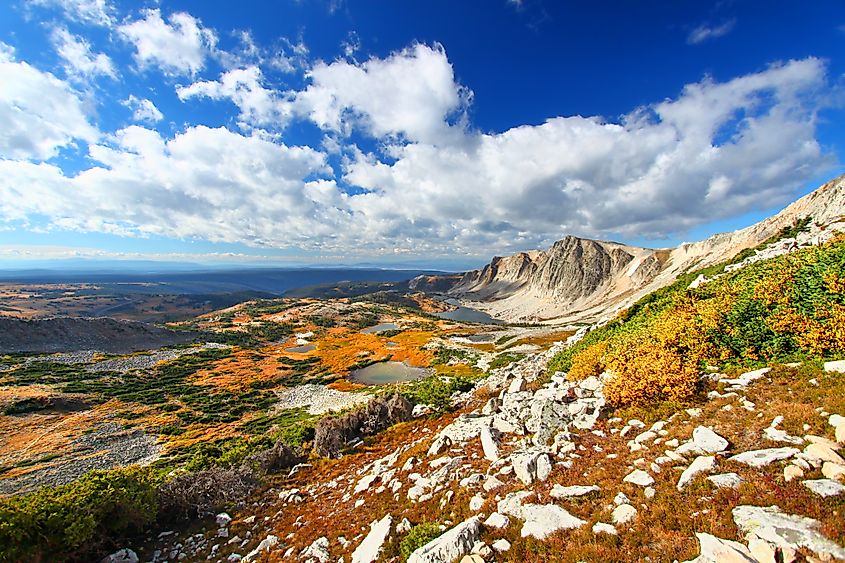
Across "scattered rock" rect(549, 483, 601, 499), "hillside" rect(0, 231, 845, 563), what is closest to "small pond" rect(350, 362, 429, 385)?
"hillside" rect(0, 231, 845, 563)

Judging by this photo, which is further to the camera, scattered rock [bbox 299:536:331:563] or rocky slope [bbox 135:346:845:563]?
scattered rock [bbox 299:536:331:563]

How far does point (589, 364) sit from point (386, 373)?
62.7 m

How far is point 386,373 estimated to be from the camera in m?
76.4

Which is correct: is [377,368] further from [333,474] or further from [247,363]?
[333,474]

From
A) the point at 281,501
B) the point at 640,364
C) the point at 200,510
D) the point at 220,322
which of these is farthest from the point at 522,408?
the point at 220,322

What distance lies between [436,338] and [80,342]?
10698 cm

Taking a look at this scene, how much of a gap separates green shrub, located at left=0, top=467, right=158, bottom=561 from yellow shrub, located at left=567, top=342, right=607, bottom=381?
20.3 m

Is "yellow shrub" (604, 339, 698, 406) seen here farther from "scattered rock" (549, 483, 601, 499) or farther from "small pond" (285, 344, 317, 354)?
"small pond" (285, 344, 317, 354)

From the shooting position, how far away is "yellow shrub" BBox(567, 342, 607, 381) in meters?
17.6

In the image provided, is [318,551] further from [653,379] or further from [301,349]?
[301,349]

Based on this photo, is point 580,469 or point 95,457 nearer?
point 580,469

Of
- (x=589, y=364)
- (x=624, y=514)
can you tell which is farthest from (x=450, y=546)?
(x=589, y=364)

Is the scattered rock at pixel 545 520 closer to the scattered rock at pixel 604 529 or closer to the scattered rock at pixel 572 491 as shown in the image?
the scattered rock at pixel 604 529

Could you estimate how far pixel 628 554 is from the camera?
6.78 metres
